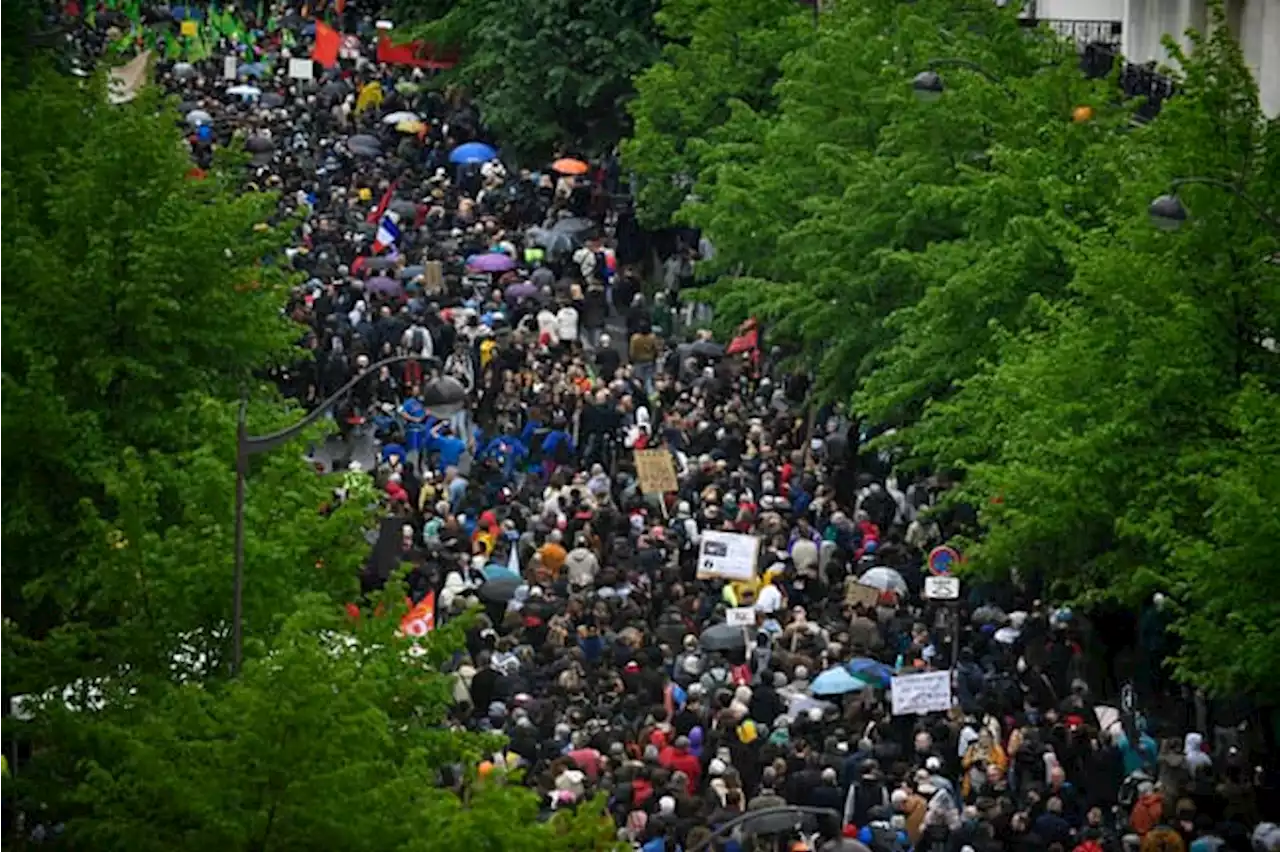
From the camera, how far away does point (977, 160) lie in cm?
4906

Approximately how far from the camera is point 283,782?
25375mm

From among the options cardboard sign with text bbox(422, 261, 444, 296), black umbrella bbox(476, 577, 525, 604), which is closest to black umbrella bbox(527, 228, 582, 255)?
cardboard sign with text bbox(422, 261, 444, 296)

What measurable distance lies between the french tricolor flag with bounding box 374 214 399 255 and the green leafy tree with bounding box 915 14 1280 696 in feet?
73.4

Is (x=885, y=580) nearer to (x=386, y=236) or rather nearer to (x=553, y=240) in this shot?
(x=386, y=236)

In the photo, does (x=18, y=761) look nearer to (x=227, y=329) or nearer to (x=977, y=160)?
(x=227, y=329)

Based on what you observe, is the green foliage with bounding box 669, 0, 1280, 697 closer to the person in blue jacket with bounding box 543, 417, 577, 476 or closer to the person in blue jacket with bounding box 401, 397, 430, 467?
the person in blue jacket with bounding box 543, 417, 577, 476

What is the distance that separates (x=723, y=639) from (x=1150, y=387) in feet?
15.6

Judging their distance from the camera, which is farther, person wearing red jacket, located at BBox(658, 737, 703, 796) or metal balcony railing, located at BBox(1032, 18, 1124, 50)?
metal balcony railing, located at BBox(1032, 18, 1124, 50)

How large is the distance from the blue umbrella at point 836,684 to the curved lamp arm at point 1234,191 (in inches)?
214

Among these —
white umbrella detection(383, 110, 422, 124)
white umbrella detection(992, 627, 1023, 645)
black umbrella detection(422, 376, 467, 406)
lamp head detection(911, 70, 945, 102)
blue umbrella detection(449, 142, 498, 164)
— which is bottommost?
white umbrella detection(992, 627, 1023, 645)

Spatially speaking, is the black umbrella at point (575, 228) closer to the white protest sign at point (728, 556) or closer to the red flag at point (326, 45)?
the red flag at point (326, 45)

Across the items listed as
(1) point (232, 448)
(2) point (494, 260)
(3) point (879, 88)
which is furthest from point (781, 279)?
(1) point (232, 448)

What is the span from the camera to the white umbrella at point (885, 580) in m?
41.0

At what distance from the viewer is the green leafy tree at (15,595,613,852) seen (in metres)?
25.3
